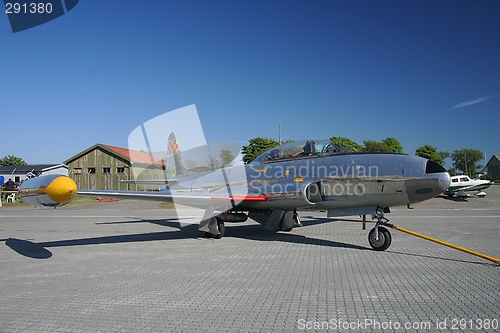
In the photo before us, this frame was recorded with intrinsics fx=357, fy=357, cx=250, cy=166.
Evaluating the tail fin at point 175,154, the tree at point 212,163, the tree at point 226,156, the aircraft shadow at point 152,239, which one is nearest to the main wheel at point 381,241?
the aircraft shadow at point 152,239

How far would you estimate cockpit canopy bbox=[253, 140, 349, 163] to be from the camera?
32.7ft

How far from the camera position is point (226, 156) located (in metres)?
13.1

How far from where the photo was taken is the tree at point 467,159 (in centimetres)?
11691

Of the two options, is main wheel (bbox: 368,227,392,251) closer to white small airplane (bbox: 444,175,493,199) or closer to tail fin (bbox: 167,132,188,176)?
tail fin (bbox: 167,132,188,176)

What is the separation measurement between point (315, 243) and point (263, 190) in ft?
6.94

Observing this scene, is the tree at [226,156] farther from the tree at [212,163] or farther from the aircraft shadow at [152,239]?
the aircraft shadow at [152,239]

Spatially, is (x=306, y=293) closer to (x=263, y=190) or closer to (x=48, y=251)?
(x=263, y=190)

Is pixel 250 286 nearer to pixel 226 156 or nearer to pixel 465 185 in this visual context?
pixel 226 156

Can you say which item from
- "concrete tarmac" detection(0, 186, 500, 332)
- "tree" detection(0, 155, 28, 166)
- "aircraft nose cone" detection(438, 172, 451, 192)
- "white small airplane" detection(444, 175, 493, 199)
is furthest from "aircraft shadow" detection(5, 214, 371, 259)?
"tree" detection(0, 155, 28, 166)

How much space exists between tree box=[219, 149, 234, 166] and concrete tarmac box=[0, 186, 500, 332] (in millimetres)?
3448

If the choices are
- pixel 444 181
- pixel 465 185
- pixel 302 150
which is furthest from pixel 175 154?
pixel 465 185

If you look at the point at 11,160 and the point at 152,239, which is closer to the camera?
the point at 152,239

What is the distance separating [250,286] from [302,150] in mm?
5452

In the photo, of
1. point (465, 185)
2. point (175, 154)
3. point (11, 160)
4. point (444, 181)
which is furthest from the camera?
point (11, 160)
